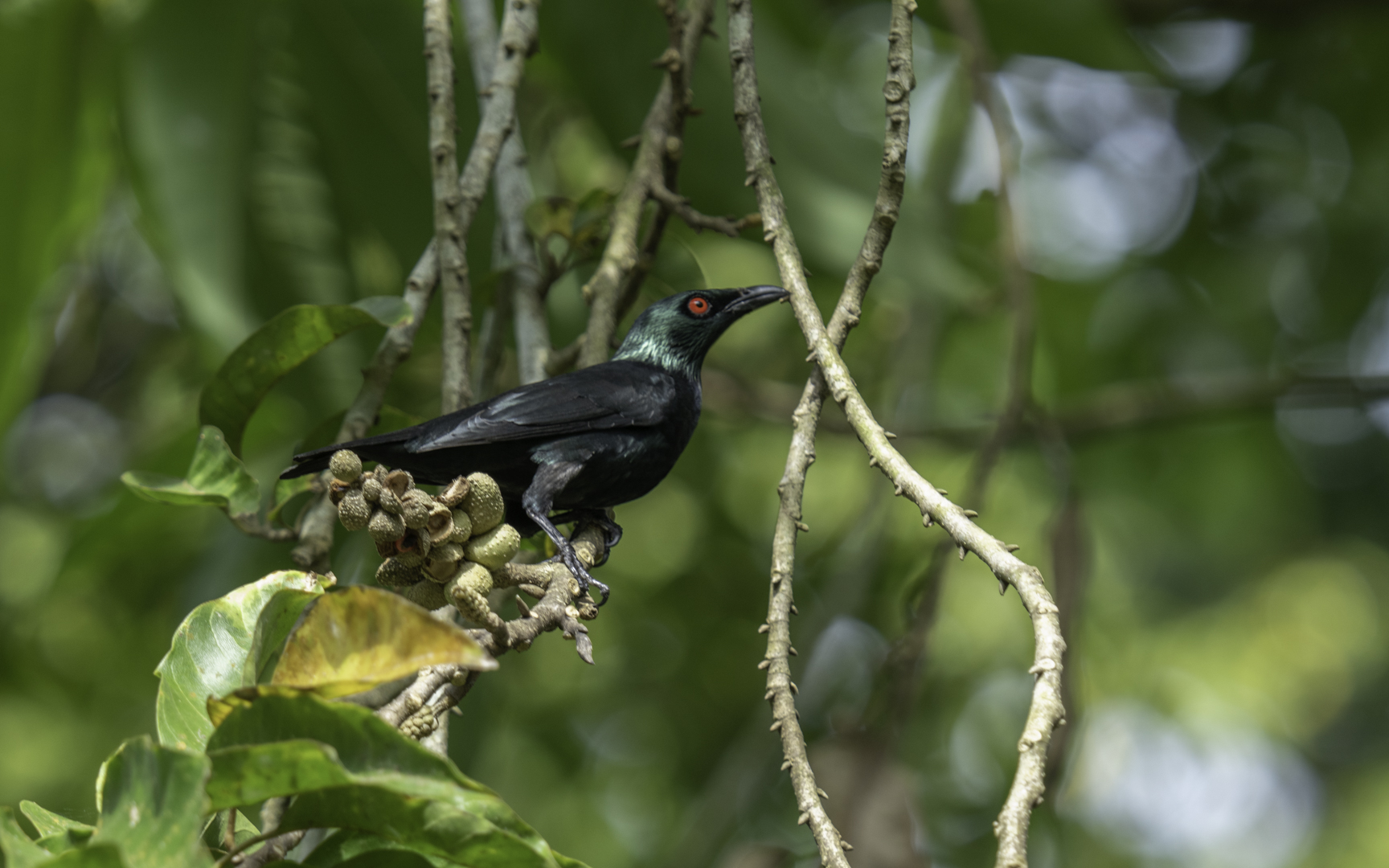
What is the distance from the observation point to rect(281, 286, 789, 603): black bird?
2219 millimetres

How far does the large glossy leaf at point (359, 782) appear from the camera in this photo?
1160 millimetres

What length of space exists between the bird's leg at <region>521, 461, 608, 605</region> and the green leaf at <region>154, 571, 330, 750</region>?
2.08ft

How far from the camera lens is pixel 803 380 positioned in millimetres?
6148

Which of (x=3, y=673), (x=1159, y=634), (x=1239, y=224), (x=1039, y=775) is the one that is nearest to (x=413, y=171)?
(x=1039, y=775)

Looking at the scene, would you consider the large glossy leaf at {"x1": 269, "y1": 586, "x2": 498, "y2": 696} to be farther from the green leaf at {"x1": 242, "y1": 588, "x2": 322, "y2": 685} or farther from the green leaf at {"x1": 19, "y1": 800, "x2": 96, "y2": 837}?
the green leaf at {"x1": 19, "y1": 800, "x2": 96, "y2": 837}

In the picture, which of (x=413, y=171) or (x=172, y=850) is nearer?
(x=172, y=850)

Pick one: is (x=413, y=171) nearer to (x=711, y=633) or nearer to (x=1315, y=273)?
(x=711, y=633)

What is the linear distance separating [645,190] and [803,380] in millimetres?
3458

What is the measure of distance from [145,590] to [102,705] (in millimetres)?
1060

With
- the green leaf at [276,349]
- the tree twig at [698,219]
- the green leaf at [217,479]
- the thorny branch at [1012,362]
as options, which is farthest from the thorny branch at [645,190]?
the thorny branch at [1012,362]

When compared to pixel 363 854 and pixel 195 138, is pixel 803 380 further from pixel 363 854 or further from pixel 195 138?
pixel 363 854

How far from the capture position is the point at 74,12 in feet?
10.9

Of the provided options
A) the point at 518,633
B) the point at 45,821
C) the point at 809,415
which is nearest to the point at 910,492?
the point at 809,415

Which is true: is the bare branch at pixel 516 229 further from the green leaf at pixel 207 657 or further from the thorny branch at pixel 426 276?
the green leaf at pixel 207 657
